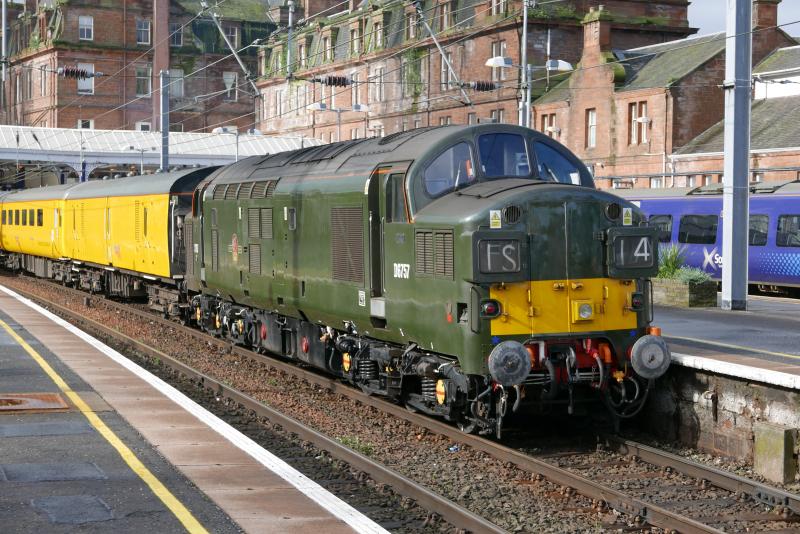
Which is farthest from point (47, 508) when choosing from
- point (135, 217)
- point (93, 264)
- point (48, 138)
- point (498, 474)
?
point (48, 138)

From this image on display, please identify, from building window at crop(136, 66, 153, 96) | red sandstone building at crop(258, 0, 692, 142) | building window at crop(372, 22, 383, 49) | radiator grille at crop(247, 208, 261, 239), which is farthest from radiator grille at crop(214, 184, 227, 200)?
building window at crop(136, 66, 153, 96)

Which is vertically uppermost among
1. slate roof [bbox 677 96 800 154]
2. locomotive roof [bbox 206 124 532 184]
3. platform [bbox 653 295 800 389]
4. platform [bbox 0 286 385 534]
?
slate roof [bbox 677 96 800 154]

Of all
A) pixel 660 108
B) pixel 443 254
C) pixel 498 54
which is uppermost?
pixel 498 54

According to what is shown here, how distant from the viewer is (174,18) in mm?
93750

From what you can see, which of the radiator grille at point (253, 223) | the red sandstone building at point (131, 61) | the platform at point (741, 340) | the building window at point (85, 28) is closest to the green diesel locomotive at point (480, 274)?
the platform at point (741, 340)

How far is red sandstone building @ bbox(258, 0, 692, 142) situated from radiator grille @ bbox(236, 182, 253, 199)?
97.9 ft

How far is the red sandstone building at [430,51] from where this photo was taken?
57188mm

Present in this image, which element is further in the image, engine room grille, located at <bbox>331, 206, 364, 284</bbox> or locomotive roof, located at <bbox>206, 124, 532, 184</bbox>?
engine room grille, located at <bbox>331, 206, 364, 284</bbox>

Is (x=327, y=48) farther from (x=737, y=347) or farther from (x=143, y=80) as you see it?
(x=737, y=347)

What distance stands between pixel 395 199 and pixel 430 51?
49520mm

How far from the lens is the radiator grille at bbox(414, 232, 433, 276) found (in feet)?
43.1

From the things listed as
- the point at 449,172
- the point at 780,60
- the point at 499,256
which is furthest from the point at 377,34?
the point at 499,256

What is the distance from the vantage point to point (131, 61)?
304 ft

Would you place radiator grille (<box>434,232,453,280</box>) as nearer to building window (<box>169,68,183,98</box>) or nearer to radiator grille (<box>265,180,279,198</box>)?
radiator grille (<box>265,180,279,198</box>)
